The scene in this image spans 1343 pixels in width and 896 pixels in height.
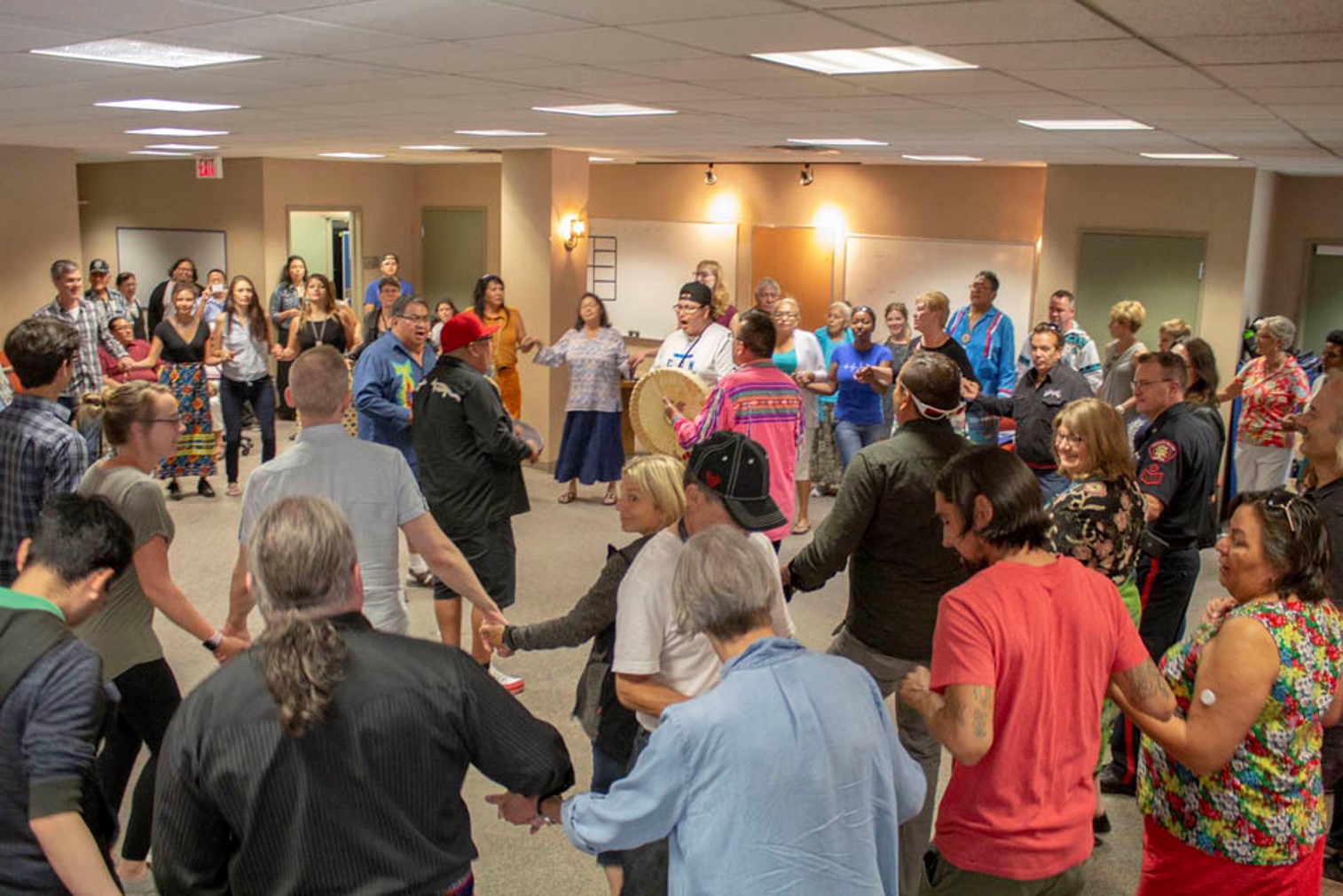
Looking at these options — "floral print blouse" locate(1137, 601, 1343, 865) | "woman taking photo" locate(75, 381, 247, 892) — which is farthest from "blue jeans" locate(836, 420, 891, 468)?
"floral print blouse" locate(1137, 601, 1343, 865)

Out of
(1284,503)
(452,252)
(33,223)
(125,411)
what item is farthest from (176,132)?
(1284,503)

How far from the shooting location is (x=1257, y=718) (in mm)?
2566

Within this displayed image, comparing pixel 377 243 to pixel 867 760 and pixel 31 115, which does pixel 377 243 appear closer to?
pixel 31 115

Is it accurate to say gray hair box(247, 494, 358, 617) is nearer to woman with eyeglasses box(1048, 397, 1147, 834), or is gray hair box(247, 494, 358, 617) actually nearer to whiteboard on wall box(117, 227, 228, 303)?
woman with eyeglasses box(1048, 397, 1147, 834)

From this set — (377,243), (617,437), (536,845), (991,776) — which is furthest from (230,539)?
(377,243)

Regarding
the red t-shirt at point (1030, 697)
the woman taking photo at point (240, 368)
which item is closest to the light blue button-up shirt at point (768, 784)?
the red t-shirt at point (1030, 697)

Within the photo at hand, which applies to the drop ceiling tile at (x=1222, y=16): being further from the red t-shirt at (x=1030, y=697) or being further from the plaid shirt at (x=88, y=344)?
the plaid shirt at (x=88, y=344)

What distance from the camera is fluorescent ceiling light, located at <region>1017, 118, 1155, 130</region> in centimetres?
566

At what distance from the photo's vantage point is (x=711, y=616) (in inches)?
80.0

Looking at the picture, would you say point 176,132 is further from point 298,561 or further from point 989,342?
point 298,561

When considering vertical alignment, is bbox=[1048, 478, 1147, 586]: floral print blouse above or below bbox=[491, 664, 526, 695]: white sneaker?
above

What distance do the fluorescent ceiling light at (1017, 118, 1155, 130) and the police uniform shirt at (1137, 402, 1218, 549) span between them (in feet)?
6.05

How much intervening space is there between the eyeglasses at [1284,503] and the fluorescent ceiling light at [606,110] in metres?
3.70

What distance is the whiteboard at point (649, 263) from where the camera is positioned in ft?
44.1
